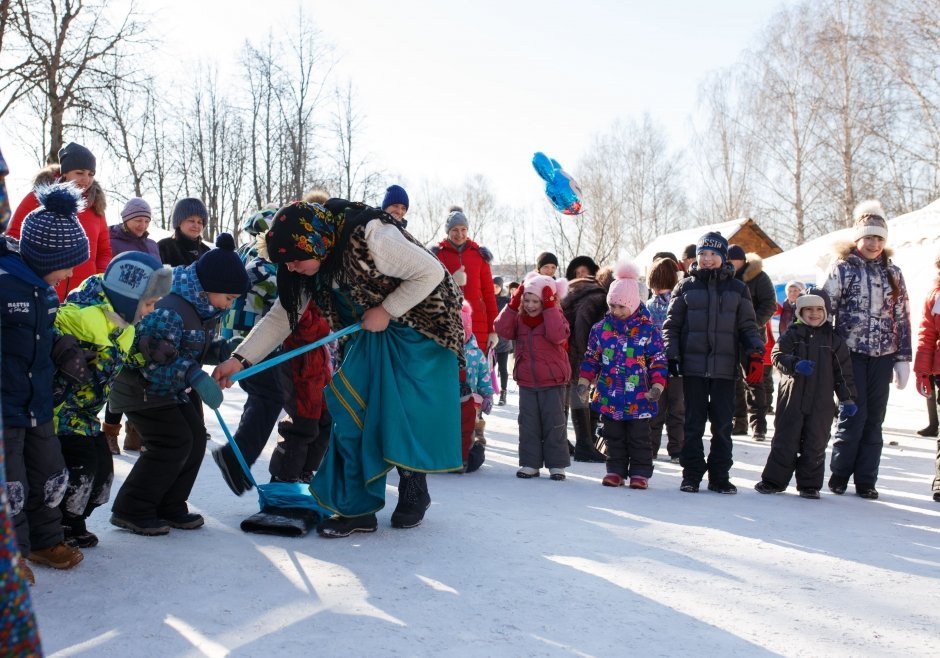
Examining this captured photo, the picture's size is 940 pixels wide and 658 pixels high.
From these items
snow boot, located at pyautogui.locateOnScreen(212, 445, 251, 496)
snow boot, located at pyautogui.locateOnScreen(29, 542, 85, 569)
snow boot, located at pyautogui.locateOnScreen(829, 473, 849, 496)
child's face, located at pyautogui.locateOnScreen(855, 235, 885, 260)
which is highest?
child's face, located at pyautogui.locateOnScreen(855, 235, 885, 260)

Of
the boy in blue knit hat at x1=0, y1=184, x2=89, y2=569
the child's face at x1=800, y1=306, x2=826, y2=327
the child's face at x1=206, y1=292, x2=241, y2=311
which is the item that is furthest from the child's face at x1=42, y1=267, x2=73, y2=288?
the child's face at x1=800, y1=306, x2=826, y2=327

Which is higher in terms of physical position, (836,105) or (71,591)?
(836,105)

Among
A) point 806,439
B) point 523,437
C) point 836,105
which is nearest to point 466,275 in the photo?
point 523,437

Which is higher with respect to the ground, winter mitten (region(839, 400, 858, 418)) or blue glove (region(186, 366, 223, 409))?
blue glove (region(186, 366, 223, 409))

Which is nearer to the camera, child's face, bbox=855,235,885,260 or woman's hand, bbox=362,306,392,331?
woman's hand, bbox=362,306,392,331

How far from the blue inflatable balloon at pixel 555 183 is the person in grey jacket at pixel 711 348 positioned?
159 inches

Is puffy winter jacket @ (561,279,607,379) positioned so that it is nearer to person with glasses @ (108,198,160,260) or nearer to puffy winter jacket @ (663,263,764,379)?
puffy winter jacket @ (663,263,764,379)

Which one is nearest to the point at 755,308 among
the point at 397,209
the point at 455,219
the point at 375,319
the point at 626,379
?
the point at 626,379

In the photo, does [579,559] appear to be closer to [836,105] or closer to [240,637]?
[240,637]

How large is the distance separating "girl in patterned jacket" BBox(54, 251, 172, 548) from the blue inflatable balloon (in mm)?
6743

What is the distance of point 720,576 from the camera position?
3.85 meters

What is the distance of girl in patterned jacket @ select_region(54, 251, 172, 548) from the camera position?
3713 mm

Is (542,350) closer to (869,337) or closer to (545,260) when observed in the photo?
(545,260)

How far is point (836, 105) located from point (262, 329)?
29155 millimetres
